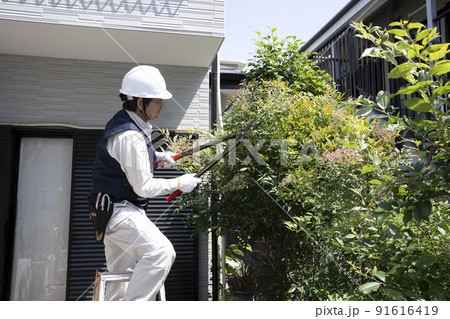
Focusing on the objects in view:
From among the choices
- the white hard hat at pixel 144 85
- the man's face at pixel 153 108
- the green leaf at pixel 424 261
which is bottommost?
the green leaf at pixel 424 261

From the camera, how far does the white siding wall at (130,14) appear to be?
3262mm

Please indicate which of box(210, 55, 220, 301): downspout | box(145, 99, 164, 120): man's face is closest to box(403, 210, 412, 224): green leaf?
box(145, 99, 164, 120): man's face

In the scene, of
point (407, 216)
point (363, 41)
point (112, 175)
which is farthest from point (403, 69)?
point (363, 41)

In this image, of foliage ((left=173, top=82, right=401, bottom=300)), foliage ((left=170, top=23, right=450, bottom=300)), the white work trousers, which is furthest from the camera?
foliage ((left=173, top=82, right=401, bottom=300))

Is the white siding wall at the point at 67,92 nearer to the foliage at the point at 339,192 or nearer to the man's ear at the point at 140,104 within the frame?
the foliage at the point at 339,192

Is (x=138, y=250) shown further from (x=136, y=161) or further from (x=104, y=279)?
(x=136, y=161)

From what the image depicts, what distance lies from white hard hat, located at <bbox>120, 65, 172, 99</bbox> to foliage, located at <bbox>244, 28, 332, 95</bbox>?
5.23ft

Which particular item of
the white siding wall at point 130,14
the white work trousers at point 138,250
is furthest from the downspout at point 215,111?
the white work trousers at point 138,250

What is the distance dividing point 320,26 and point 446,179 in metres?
6.81

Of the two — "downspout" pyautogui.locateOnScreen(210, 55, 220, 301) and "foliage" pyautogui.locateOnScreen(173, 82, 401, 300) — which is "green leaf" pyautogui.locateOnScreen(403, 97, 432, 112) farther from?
"downspout" pyautogui.locateOnScreen(210, 55, 220, 301)

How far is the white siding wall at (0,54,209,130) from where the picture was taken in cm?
399

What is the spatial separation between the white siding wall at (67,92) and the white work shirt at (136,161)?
191 cm

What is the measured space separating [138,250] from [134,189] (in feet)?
1.27
